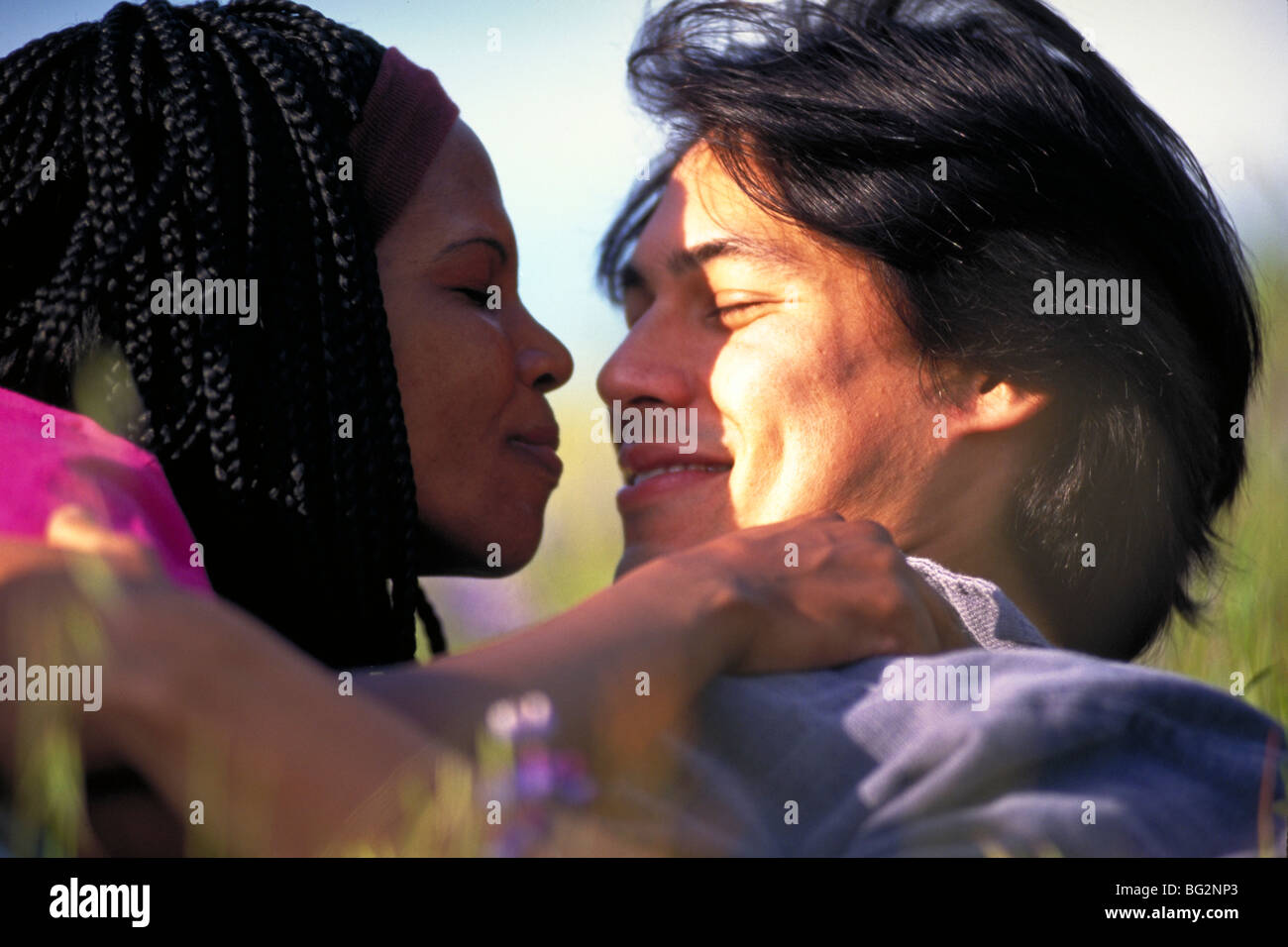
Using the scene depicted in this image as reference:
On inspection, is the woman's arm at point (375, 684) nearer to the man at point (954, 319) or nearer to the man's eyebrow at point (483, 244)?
the man at point (954, 319)

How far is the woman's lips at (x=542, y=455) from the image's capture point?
3076 mm

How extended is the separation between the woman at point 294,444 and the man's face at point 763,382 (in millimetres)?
280

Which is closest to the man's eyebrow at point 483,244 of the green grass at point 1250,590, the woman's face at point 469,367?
the woman's face at point 469,367

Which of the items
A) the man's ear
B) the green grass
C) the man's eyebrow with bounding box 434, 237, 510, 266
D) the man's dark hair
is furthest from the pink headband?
the green grass

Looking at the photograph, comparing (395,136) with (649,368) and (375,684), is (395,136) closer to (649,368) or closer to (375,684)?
(649,368)

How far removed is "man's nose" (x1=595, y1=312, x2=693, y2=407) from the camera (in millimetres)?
3135

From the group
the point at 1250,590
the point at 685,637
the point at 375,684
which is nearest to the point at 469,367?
the point at 685,637

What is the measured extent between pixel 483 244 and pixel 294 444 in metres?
0.71

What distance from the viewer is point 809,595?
2250 mm

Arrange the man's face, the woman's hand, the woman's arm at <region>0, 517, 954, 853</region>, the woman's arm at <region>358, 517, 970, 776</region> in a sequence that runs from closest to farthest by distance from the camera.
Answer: the woman's arm at <region>0, 517, 954, 853</region>, the woman's arm at <region>358, 517, 970, 776</region>, the woman's hand, the man's face

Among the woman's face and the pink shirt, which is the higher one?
the woman's face

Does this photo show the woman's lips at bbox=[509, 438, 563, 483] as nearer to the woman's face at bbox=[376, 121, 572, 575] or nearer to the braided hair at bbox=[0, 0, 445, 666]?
the woman's face at bbox=[376, 121, 572, 575]

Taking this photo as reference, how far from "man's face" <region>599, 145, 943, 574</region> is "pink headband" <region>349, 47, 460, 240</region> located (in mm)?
612

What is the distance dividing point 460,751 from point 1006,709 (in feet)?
2.49
